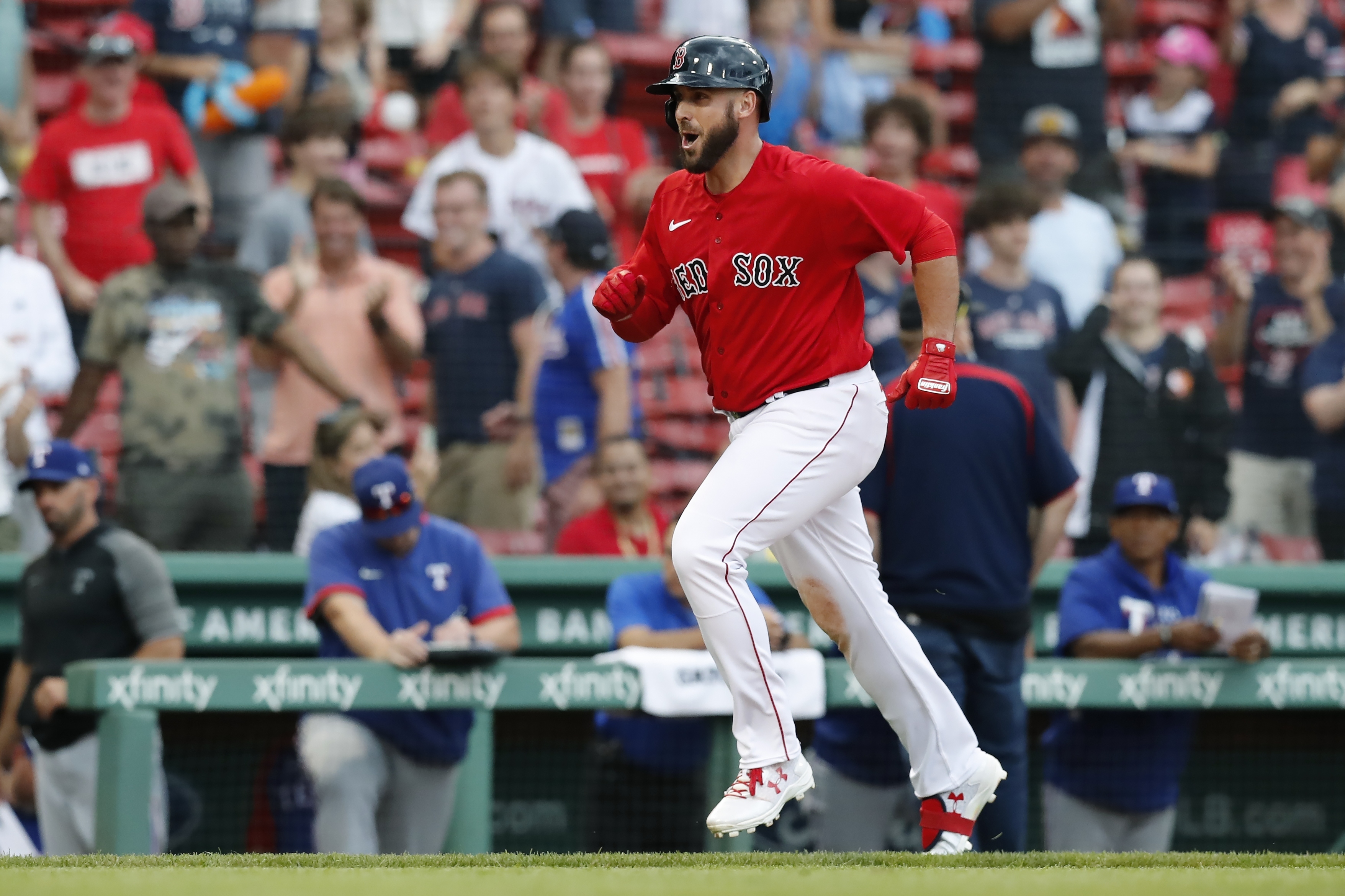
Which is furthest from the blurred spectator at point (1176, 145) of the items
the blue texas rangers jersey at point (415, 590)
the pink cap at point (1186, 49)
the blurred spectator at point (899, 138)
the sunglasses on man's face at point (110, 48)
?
the sunglasses on man's face at point (110, 48)

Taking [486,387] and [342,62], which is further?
[342,62]

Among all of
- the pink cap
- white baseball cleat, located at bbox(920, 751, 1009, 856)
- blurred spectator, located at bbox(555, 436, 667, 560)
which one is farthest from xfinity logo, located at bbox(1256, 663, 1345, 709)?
the pink cap

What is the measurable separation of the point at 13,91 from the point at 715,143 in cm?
589

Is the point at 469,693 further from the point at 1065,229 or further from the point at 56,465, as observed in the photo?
the point at 1065,229

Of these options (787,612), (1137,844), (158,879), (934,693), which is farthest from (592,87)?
(158,879)

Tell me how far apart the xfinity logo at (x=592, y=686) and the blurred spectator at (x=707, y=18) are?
17.2ft

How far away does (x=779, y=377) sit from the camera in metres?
4.52

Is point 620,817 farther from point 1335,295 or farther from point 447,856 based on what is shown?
point 1335,295

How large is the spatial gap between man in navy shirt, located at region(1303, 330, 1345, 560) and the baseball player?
4.09 meters

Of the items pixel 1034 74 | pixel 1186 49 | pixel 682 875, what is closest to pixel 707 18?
pixel 1034 74

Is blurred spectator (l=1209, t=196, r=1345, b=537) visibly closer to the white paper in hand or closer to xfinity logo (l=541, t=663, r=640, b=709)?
the white paper in hand

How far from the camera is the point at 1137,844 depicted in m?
6.54

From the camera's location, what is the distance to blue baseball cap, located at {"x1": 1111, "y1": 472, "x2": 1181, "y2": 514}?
6.57 meters

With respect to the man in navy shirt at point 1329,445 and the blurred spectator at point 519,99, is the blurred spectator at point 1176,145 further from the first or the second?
the blurred spectator at point 519,99
